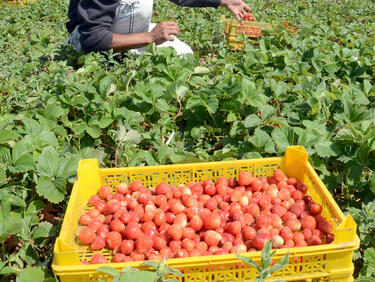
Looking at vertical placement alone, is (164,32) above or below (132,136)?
above

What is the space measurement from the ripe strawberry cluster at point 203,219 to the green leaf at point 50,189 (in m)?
0.17

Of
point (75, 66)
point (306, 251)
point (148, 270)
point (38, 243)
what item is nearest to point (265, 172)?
point (306, 251)

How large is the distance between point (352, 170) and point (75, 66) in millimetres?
3228

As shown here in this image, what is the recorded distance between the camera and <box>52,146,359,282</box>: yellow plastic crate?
64.8 inches

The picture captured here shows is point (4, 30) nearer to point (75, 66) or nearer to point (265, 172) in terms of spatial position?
point (75, 66)

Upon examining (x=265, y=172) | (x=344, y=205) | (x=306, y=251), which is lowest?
(x=344, y=205)

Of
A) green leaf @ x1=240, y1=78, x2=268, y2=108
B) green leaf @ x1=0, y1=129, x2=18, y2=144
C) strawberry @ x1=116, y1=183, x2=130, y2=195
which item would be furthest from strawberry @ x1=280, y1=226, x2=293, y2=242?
green leaf @ x1=0, y1=129, x2=18, y2=144

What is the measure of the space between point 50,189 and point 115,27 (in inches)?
110

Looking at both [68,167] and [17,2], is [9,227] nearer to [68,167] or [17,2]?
[68,167]

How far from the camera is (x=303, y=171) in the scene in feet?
7.88

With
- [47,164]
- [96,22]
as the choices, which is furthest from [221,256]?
[96,22]

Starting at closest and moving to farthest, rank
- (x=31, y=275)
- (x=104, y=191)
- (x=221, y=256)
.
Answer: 1. (x=221, y=256)
2. (x=31, y=275)
3. (x=104, y=191)

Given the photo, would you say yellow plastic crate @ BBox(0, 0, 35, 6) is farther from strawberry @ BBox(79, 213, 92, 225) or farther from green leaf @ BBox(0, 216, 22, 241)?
green leaf @ BBox(0, 216, 22, 241)

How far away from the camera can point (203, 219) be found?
7.29 feet
